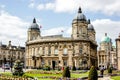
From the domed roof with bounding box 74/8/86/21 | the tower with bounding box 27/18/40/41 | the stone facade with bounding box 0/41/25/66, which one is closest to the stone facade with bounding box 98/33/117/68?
the stone facade with bounding box 0/41/25/66

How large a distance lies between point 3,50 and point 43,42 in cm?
4839

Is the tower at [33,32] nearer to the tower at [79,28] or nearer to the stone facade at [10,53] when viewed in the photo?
the tower at [79,28]

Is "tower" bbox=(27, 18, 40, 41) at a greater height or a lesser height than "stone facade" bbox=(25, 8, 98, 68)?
greater

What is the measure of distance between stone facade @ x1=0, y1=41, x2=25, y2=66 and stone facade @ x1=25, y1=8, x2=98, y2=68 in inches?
1658

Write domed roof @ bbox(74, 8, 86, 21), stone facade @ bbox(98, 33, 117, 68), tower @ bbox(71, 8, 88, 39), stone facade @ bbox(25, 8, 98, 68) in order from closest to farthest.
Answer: stone facade @ bbox(25, 8, 98, 68) < tower @ bbox(71, 8, 88, 39) < domed roof @ bbox(74, 8, 86, 21) < stone facade @ bbox(98, 33, 117, 68)

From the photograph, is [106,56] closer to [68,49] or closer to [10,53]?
[10,53]

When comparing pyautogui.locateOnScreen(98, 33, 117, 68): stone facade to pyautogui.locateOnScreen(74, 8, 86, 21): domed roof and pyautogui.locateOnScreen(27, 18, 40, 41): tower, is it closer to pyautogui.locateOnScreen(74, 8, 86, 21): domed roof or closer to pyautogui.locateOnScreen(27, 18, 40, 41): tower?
pyautogui.locateOnScreen(27, 18, 40, 41): tower

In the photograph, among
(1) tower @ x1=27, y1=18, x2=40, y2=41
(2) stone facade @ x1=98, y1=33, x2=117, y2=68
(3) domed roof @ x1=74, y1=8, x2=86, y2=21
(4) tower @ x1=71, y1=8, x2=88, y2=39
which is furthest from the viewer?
(2) stone facade @ x1=98, y1=33, x2=117, y2=68

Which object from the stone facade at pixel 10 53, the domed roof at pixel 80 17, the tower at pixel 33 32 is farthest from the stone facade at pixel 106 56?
the domed roof at pixel 80 17

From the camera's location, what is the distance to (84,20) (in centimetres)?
9200

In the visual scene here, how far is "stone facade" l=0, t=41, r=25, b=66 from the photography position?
138 meters

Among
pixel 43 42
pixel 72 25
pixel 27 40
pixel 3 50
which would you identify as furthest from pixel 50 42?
pixel 3 50

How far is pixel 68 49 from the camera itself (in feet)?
297

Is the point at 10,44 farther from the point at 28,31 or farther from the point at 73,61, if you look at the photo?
the point at 73,61
